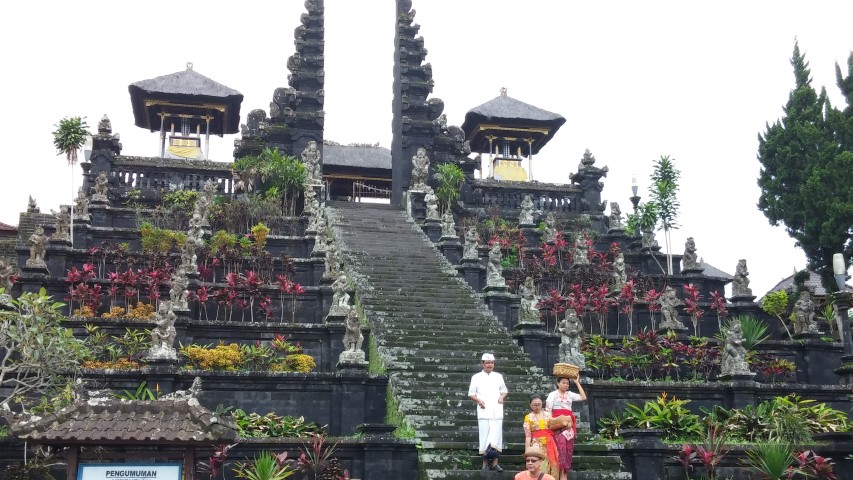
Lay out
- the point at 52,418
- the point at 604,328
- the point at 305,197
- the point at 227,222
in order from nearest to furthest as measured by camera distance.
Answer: the point at 52,418 < the point at 604,328 < the point at 227,222 < the point at 305,197

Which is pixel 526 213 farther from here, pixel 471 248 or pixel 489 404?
pixel 489 404

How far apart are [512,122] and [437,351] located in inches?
761

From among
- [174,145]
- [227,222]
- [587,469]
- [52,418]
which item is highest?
[174,145]

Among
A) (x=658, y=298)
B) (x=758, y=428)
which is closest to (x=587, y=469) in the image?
(x=758, y=428)

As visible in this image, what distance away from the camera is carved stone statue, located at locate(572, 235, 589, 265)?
2097 centimetres

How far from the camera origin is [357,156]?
129 ft

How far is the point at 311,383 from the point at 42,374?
3891mm

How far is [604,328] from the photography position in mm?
19156

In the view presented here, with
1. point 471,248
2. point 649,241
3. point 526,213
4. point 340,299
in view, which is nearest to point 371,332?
point 340,299

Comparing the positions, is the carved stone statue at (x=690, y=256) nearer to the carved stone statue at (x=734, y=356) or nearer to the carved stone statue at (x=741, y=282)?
the carved stone statue at (x=741, y=282)

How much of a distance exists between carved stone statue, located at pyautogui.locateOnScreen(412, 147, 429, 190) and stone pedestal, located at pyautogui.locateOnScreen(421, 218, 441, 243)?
2794mm

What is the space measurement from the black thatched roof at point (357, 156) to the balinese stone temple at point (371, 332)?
31.0 ft

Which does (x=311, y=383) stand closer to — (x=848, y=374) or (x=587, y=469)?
(x=587, y=469)

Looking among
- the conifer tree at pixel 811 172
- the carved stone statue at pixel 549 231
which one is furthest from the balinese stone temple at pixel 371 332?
the conifer tree at pixel 811 172
